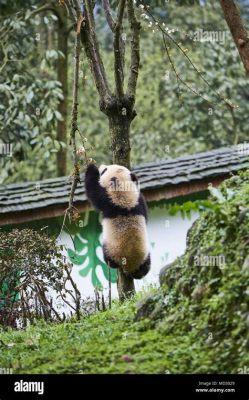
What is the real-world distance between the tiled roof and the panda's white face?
1932 millimetres

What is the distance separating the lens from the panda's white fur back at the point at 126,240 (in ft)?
22.2

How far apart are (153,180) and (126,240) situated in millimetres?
2257

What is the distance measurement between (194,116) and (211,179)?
270 inches

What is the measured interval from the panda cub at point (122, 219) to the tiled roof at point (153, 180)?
1.89m

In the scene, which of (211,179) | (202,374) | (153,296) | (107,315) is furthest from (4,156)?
(202,374)

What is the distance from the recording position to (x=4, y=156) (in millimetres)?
11719

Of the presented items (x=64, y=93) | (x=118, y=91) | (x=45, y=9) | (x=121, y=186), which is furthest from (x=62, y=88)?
(x=121, y=186)

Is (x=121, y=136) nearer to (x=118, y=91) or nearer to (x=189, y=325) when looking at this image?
(x=118, y=91)

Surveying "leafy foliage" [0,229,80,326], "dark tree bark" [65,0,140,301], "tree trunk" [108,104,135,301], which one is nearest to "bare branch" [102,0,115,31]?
"dark tree bark" [65,0,140,301]

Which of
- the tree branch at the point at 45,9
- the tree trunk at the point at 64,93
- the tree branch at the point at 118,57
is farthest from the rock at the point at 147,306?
the tree trunk at the point at 64,93

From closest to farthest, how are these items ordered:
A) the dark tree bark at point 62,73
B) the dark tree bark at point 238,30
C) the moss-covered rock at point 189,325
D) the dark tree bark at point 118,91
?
the moss-covered rock at point 189,325
the dark tree bark at point 238,30
the dark tree bark at point 118,91
the dark tree bark at point 62,73

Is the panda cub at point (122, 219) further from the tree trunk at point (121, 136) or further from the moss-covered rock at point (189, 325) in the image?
the moss-covered rock at point (189, 325)
